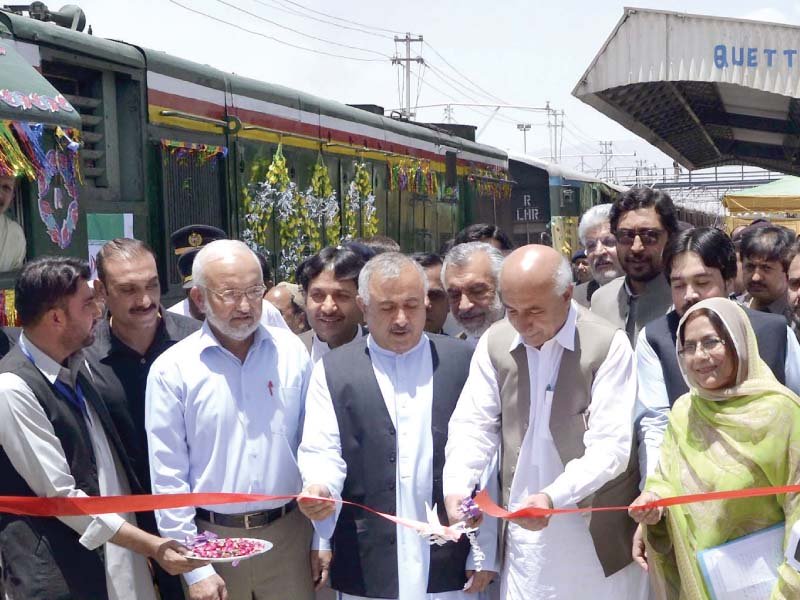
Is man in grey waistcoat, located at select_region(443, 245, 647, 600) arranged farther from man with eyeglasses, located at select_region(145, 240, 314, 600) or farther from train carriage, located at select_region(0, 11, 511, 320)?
train carriage, located at select_region(0, 11, 511, 320)

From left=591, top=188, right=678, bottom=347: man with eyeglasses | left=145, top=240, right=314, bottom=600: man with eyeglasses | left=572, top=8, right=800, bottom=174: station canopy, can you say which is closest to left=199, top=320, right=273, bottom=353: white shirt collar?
left=145, top=240, right=314, bottom=600: man with eyeglasses

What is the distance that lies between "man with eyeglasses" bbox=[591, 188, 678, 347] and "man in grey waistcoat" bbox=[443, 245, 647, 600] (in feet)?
4.46

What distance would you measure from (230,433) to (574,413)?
116cm

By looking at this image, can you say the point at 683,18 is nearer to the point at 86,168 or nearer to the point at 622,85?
the point at 622,85

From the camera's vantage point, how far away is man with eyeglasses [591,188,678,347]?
4.80 metres

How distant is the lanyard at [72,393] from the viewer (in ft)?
11.0

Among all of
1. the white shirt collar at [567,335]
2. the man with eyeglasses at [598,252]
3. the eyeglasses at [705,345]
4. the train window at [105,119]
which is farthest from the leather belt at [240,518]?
the man with eyeglasses at [598,252]

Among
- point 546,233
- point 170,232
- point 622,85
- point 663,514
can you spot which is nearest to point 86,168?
point 170,232

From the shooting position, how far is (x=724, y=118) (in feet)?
43.4

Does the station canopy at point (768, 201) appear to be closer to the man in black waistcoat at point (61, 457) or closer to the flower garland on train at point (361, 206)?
the flower garland on train at point (361, 206)

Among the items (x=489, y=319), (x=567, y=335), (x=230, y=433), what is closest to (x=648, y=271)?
(x=489, y=319)

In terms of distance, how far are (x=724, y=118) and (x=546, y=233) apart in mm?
5326

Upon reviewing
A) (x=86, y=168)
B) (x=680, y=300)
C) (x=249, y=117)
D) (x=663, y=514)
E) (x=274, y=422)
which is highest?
(x=249, y=117)

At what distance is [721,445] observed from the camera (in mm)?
3229
